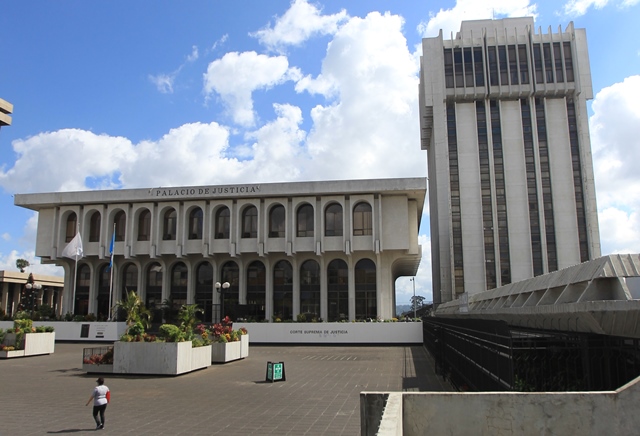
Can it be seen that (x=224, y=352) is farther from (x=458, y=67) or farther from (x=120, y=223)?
(x=458, y=67)

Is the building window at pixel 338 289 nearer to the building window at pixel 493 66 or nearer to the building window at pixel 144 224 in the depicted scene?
the building window at pixel 144 224

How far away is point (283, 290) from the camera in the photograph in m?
44.2

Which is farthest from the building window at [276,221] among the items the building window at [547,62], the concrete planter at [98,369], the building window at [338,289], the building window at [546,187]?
the building window at [547,62]

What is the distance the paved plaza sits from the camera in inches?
408

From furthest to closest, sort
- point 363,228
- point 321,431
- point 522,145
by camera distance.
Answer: point 522,145, point 363,228, point 321,431

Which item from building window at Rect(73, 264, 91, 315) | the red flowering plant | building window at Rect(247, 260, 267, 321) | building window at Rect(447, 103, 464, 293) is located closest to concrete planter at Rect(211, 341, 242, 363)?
the red flowering plant

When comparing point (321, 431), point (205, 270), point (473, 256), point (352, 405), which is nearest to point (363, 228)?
point (205, 270)

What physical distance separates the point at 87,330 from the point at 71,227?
12.2 metres

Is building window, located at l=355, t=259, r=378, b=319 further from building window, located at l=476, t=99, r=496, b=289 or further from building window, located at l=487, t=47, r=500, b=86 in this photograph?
building window, located at l=487, t=47, r=500, b=86

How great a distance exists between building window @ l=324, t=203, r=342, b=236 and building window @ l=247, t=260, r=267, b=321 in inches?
266

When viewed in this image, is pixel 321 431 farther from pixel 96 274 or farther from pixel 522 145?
pixel 522 145

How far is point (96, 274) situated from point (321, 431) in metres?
41.7

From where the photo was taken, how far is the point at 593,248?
174 feet

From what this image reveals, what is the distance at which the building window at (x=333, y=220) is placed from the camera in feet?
140
